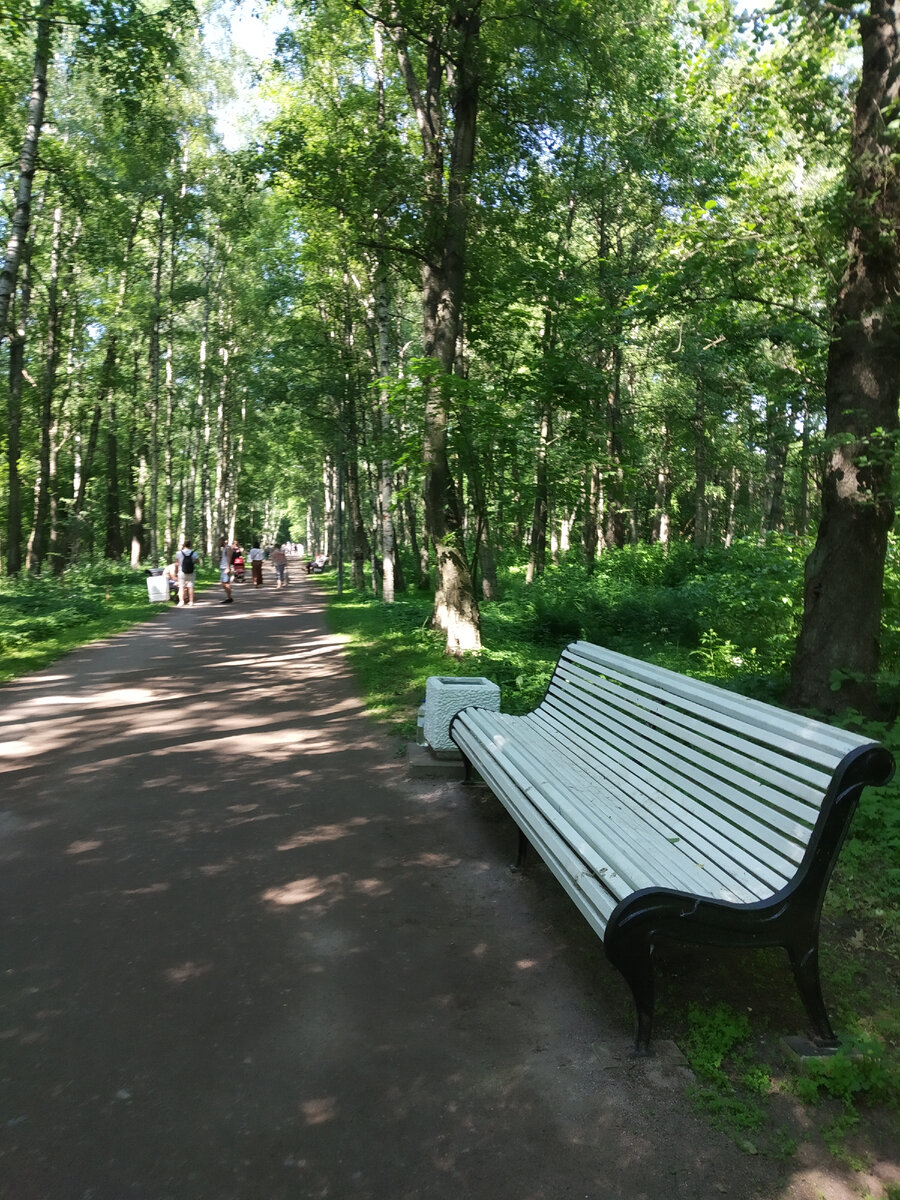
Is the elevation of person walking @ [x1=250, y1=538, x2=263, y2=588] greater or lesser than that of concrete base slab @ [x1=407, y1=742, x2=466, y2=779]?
greater

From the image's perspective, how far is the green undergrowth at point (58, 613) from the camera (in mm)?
12258

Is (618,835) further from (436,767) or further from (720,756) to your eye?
(436,767)

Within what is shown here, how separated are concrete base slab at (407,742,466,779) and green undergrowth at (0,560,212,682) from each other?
620 centimetres

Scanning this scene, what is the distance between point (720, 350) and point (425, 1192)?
837 cm

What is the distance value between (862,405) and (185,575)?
720 inches

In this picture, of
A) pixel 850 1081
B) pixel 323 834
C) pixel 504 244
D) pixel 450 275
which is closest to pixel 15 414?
pixel 504 244

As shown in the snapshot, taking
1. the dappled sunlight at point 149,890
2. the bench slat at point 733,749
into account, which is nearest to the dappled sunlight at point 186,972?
the dappled sunlight at point 149,890

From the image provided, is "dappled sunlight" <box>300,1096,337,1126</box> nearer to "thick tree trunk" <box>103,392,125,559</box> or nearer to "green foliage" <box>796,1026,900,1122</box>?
"green foliage" <box>796,1026,900,1122</box>

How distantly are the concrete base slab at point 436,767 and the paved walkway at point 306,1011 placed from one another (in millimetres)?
129

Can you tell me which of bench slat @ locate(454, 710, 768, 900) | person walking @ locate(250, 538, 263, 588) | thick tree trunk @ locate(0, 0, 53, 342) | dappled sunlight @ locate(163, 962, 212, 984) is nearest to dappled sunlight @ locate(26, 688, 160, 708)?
bench slat @ locate(454, 710, 768, 900)

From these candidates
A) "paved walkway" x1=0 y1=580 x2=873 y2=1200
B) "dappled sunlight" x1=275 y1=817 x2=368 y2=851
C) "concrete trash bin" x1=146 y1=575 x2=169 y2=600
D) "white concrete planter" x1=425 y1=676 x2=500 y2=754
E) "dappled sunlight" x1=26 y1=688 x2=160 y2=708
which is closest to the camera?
"paved walkway" x1=0 y1=580 x2=873 y2=1200

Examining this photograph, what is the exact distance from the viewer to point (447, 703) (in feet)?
21.6

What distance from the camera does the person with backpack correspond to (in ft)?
69.7

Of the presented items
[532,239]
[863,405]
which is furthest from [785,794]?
[532,239]
